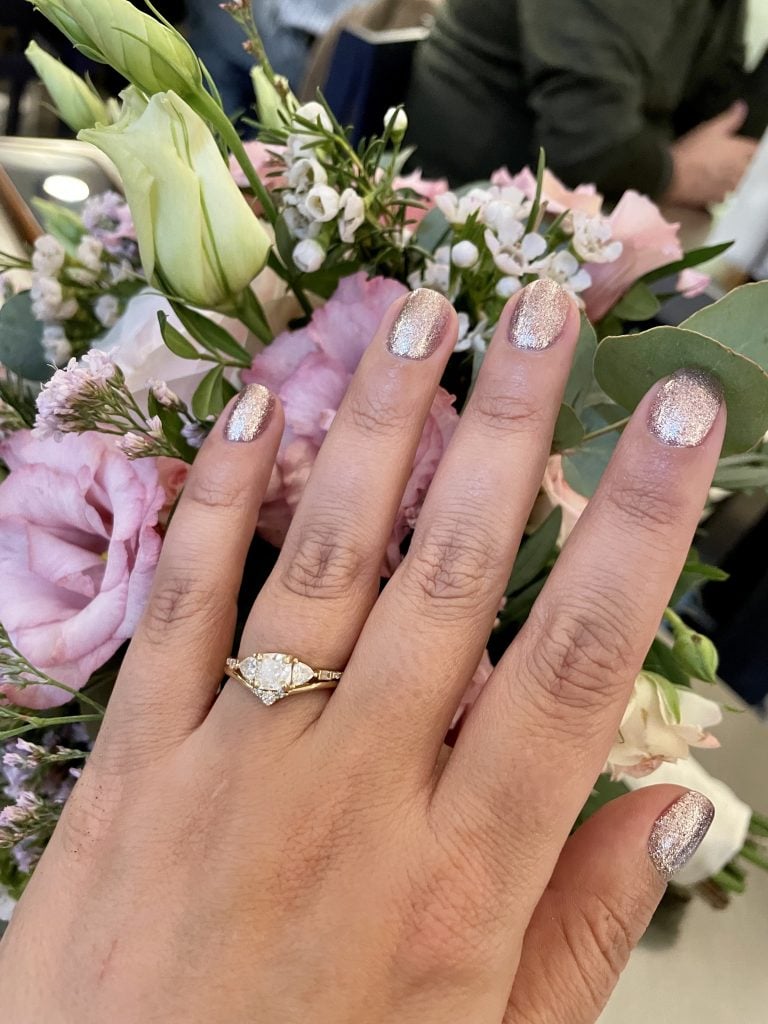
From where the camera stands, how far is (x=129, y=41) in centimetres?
37

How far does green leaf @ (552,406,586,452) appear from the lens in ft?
1.38

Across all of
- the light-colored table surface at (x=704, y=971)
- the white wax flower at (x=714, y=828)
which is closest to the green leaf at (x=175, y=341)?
the white wax flower at (x=714, y=828)

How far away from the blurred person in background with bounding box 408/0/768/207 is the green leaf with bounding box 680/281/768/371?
1.18 metres

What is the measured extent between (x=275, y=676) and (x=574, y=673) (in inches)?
6.1

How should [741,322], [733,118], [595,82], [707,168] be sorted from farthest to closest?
[733,118] → [707,168] → [595,82] → [741,322]

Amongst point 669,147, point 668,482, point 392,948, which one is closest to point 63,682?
point 392,948

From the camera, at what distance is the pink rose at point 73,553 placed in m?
0.40

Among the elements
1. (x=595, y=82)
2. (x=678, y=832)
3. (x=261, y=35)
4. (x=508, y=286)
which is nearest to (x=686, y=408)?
(x=508, y=286)

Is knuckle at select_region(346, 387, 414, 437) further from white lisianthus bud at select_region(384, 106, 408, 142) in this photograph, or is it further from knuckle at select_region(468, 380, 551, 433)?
white lisianthus bud at select_region(384, 106, 408, 142)

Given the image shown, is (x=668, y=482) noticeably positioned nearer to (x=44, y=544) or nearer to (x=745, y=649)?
(x=44, y=544)

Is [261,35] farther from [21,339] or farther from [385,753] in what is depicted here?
[385,753]

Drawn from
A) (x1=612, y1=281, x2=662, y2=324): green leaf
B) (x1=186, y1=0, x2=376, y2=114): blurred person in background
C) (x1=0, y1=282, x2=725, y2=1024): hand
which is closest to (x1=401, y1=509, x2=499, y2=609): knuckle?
(x1=0, y1=282, x2=725, y2=1024): hand

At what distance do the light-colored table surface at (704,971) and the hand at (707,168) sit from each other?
1.35 meters

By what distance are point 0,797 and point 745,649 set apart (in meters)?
0.92
